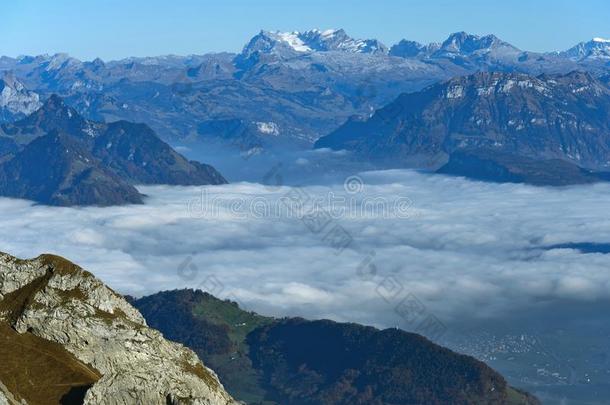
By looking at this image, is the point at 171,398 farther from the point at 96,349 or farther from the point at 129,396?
the point at 96,349

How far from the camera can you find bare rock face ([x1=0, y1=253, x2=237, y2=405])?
105312 millimetres

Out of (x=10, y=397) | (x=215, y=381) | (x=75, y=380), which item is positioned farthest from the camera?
(x=215, y=381)

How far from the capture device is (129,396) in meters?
103

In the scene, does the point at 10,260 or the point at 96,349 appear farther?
the point at 10,260

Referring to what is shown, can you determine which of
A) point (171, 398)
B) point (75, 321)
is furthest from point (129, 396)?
point (75, 321)

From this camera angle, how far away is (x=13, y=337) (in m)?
117

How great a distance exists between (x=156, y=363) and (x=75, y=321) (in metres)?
13.4

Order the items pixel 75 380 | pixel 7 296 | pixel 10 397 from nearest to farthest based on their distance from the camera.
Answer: pixel 10 397
pixel 75 380
pixel 7 296

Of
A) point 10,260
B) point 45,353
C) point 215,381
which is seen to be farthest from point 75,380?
point 10,260

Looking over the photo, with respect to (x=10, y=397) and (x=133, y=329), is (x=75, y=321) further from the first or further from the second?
(x=10, y=397)

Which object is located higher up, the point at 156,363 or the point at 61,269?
the point at 61,269

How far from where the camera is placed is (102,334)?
11906cm

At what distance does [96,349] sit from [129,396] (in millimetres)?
16385

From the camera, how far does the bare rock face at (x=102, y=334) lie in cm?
10531
